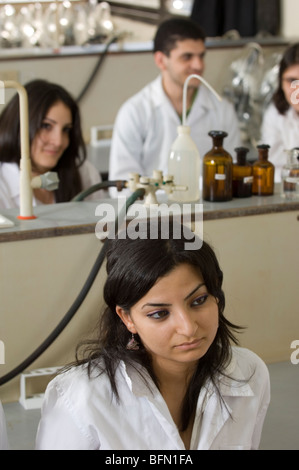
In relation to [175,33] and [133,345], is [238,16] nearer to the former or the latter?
[175,33]

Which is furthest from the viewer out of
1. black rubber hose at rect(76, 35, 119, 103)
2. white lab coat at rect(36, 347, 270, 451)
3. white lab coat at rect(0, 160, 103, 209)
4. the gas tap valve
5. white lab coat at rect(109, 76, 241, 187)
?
black rubber hose at rect(76, 35, 119, 103)

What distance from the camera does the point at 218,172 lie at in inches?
77.5

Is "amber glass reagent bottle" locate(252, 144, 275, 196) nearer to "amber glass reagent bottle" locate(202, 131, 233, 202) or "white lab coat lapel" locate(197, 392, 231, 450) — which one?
"amber glass reagent bottle" locate(202, 131, 233, 202)

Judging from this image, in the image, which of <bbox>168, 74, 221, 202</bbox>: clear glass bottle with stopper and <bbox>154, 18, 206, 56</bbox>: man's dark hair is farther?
<bbox>154, 18, 206, 56</bbox>: man's dark hair

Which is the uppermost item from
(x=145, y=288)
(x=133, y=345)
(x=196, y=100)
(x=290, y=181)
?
(x=196, y=100)

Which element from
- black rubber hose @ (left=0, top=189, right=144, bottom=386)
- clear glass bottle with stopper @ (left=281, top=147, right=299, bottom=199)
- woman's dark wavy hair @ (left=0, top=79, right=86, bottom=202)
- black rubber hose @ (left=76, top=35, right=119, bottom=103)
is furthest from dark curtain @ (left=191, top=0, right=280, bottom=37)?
black rubber hose @ (left=0, top=189, right=144, bottom=386)

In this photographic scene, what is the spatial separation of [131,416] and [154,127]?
1905 millimetres

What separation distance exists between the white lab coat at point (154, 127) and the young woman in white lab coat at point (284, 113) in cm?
18

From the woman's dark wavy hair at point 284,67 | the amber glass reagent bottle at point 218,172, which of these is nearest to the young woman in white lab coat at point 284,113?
the woman's dark wavy hair at point 284,67

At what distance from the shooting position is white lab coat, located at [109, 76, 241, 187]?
3.04 metres

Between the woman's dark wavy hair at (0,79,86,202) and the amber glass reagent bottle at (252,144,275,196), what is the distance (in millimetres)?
736

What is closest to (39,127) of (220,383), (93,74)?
(93,74)

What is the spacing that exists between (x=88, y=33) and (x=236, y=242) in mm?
2551

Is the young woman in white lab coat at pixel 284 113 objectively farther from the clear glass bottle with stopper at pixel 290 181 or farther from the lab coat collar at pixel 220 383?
the lab coat collar at pixel 220 383
